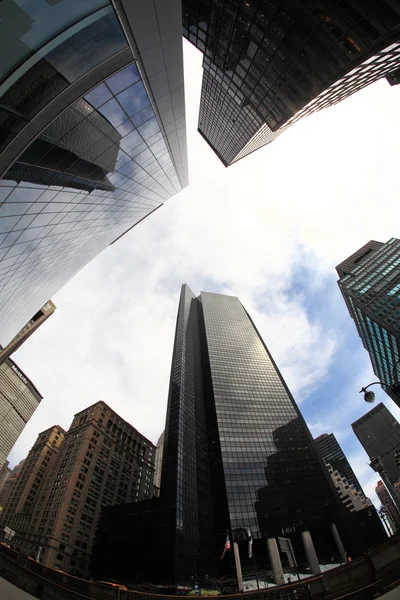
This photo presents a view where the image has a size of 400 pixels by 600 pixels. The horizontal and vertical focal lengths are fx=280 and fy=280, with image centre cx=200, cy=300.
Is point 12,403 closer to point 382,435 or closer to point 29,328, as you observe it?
point 29,328

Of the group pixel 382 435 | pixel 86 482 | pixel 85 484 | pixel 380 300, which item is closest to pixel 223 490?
pixel 86 482

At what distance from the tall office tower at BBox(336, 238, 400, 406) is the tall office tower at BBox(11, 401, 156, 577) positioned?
8422 cm

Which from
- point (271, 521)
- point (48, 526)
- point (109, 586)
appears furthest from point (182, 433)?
point (109, 586)

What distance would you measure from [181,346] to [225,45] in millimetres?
100186

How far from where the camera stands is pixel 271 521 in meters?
72.5

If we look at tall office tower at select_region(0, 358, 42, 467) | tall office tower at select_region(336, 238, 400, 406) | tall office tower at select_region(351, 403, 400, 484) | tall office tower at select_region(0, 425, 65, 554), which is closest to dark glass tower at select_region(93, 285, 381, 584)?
tall office tower at select_region(0, 425, 65, 554)

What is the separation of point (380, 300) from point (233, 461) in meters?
68.4

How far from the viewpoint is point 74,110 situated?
35.4 feet

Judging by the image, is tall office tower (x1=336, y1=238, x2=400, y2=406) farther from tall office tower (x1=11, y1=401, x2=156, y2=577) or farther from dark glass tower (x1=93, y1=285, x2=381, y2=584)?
tall office tower (x1=11, y1=401, x2=156, y2=577)

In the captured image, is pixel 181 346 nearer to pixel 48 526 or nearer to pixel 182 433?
pixel 182 433

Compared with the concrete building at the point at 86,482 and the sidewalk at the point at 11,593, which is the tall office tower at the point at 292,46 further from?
the concrete building at the point at 86,482

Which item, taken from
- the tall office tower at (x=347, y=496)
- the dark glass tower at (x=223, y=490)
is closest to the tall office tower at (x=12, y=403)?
the dark glass tower at (x=223, y=490)

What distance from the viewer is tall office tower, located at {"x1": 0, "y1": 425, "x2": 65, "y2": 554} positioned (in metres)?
71.2

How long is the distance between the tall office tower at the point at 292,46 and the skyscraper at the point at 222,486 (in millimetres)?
84267
